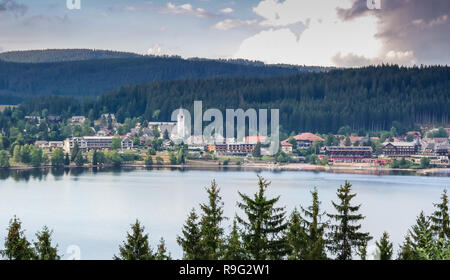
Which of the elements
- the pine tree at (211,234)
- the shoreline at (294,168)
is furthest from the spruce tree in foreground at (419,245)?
the shoreline at (294,168)

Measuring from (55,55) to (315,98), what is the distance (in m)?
38.4

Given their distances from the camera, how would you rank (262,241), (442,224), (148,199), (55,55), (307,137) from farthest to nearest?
(55,55) → (307,137) → (148,199) → (442,224) → (262,241)

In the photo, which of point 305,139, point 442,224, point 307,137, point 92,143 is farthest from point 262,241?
point 307,137

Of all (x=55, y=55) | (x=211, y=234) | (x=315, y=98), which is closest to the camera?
(x=211, y=234)

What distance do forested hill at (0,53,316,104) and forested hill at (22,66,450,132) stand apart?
1752 centimetres

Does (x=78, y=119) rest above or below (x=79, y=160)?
above

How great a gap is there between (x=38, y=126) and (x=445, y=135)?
70.3 feet

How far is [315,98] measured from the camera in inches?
2037

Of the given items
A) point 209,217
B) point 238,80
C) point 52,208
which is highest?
point 238,80

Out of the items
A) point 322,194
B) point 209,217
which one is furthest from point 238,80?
point 209,217

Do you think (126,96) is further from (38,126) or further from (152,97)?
(38,126)

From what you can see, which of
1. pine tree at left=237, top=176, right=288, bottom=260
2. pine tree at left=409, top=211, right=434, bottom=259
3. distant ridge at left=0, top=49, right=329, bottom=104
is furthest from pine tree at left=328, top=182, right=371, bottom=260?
distant ridge at left=0, top=49, right=329, bottom=104

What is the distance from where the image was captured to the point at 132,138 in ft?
131

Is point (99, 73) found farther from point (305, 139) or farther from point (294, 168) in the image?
point (294, 168)
